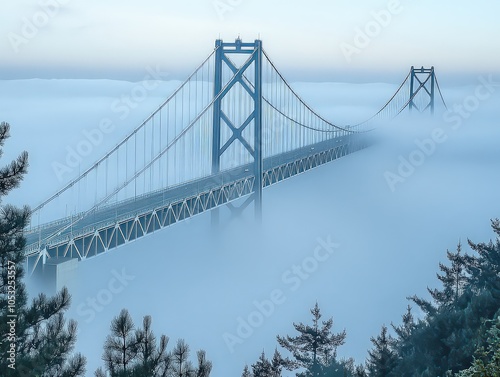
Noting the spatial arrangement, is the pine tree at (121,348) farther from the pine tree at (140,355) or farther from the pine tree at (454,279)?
the pine tree at (454,279)

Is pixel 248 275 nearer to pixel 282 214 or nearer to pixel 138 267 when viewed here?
pixel 138 267

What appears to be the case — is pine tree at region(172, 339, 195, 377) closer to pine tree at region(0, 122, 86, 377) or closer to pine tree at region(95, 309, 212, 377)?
pine tree at region(95, 309, 212, 377)

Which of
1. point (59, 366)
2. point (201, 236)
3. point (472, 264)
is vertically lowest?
point (59, 366)

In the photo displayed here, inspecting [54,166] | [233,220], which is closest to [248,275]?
[233,220]

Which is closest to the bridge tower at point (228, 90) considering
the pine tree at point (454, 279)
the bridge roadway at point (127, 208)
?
Answer: the bridge roadway at point (127, 208)

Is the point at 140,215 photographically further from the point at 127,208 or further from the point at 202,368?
the point at 202,368

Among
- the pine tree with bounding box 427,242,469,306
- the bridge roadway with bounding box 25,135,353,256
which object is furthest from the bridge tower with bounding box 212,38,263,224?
the pine tree with bounding box 427,242,469,306
